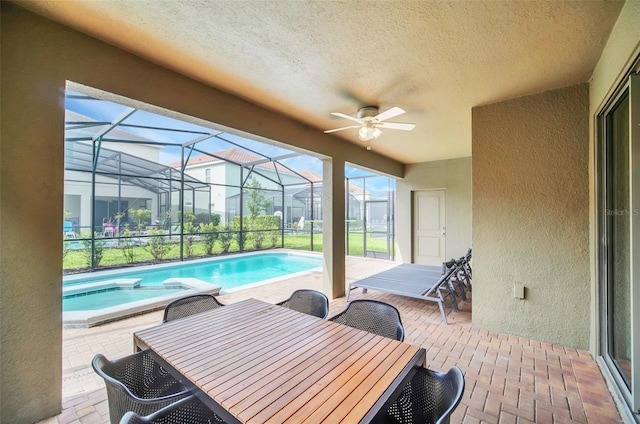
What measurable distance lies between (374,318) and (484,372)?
125 centimetres

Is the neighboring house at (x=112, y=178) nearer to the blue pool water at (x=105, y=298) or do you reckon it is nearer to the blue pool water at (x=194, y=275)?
the blue pool water at (x=194, y=275)

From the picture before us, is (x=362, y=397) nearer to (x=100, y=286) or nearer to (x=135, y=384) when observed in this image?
(x=135, y=384)

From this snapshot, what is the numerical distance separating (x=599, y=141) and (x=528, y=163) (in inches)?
23.8

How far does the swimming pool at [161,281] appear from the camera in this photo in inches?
157

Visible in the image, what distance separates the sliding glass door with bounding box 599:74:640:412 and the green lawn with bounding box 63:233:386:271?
6.04m

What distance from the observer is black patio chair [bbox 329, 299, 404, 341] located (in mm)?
1964

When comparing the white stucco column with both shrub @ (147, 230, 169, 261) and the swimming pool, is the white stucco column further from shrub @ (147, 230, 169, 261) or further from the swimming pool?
shrub @ (147, 230, 169, 261)

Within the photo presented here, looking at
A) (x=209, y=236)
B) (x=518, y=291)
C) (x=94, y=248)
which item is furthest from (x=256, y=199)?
(x=518, y=291)

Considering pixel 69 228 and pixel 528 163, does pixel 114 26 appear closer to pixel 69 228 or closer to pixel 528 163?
pixel 528 163

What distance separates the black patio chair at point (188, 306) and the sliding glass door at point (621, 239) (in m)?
3.01

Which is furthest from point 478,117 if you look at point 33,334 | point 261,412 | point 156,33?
point 33,334

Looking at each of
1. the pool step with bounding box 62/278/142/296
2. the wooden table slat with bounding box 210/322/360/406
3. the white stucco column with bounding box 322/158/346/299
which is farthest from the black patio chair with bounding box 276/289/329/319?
the pool step with bounding box 62/278/142/296

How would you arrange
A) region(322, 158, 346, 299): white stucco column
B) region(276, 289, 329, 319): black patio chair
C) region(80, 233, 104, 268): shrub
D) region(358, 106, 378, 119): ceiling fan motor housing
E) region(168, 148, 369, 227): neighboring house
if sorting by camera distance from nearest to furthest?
region(276, 289, 329, 319): black patio chair < region(358, 106, 378, 119): ceiling fan motor housing < region(322, 158, 346, 299): white stucco column < region(80, 233, 104, 268): shrub < region(168, 148, 369, 227): neighboring house

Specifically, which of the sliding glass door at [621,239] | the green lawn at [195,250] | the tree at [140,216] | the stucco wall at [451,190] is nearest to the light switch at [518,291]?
the sliding glass door at [621,239]
